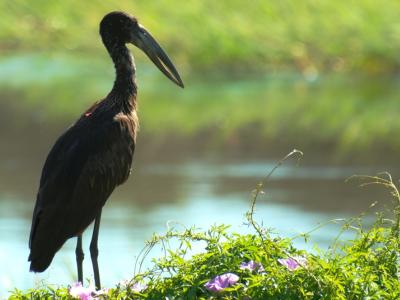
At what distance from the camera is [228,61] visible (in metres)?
18.8

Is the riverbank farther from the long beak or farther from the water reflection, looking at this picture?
the water reflection

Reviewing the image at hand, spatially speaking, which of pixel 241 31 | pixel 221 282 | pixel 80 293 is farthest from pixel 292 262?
pixel 241 31

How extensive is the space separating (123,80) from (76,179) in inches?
32.2

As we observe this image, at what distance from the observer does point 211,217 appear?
10.6 meters

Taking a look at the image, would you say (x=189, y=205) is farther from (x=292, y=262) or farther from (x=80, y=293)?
(x=292, y=262)

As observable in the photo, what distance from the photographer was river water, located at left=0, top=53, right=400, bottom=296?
942cm

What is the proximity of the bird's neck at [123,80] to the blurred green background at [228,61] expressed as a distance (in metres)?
7.46

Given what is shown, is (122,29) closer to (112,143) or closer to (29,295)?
(112,143)

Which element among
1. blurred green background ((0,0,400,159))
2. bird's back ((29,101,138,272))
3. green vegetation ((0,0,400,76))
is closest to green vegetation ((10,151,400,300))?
bird's back ((29,101,138,272))

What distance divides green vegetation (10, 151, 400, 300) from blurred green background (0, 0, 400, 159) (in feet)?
31.5

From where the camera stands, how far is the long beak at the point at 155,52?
7457mm

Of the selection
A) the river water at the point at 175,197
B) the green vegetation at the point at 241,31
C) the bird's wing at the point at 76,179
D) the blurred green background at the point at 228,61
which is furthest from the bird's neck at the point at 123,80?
the green vegetation at the point at 241,31

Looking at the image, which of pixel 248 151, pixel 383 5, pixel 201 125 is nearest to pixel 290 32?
pixel 383 5

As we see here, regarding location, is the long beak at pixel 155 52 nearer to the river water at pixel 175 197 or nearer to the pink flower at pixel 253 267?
the river water at pixel 175 197
